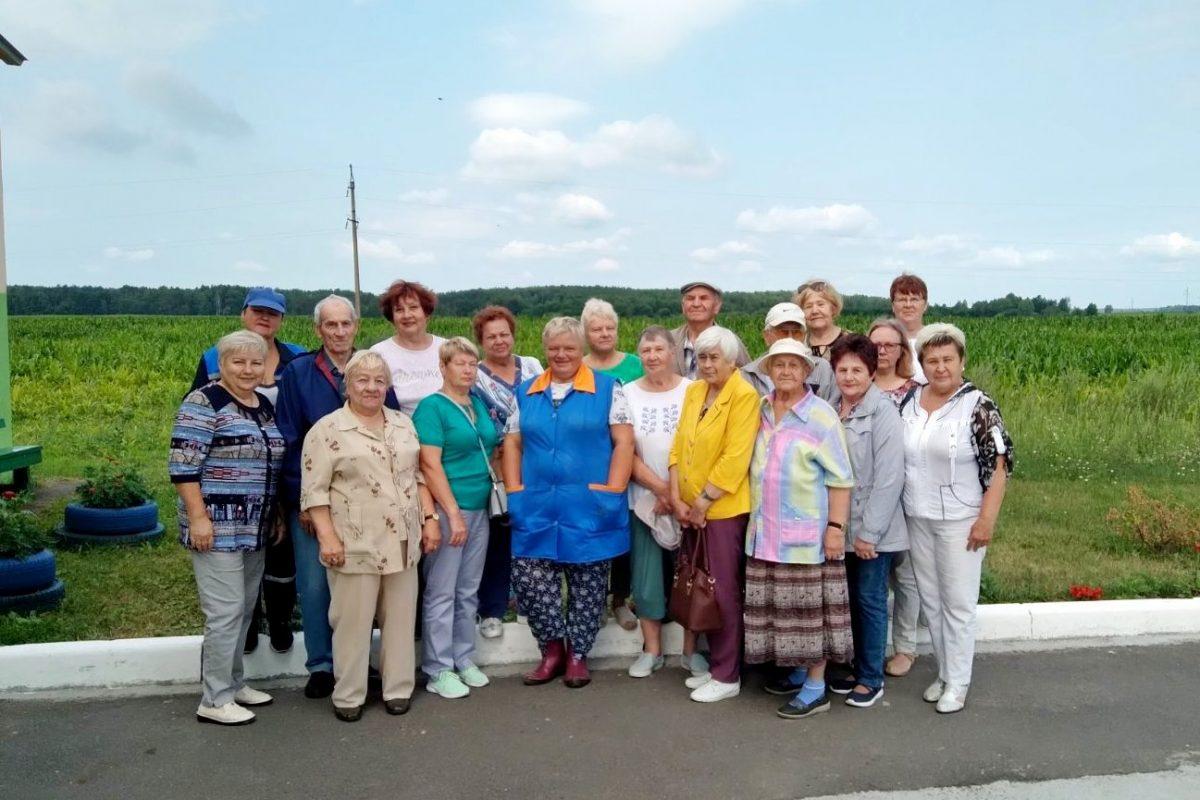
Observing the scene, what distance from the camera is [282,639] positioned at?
15.7 ft

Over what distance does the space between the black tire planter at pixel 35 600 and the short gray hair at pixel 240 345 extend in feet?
7.68

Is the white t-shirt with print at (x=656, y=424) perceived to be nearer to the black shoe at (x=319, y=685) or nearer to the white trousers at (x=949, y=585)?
the white trousers at (x=949, y=585)

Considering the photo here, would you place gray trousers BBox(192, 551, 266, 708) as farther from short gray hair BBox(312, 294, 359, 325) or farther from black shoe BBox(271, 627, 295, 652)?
short gray hair BBox(312, 294, 359, 325)

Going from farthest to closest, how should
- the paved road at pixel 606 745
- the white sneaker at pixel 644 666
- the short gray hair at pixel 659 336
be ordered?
1. the white sneaker at pixel 644 666
2. the short gray hair at pixel 659 336
3. the paved road at pixel 606 745

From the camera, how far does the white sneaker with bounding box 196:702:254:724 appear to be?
4.27 meters

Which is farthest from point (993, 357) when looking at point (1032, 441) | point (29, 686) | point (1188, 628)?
point (29, 686)

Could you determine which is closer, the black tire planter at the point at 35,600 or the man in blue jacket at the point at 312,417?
the man in blue jacket at the point at 312,417

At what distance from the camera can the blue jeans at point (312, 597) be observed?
14.6 feet

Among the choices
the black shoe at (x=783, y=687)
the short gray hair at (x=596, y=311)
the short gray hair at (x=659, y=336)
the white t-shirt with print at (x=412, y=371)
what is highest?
the short gray hair at (x=596, y=311)

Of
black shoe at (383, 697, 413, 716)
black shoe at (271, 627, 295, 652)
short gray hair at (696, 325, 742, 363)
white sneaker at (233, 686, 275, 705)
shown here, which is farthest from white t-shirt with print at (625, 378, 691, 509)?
white sneaker at (233, 686, 275, 705)

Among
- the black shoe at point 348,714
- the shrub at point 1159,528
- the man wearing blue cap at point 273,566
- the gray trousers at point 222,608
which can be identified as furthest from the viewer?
the shrub at point 1159,528

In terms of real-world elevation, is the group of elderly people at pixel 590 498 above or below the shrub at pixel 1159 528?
above

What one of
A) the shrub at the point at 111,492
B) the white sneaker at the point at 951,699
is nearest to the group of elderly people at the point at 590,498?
the white sneaker at the point at 951,699

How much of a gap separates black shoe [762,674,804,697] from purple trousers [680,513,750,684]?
0.57 ft
